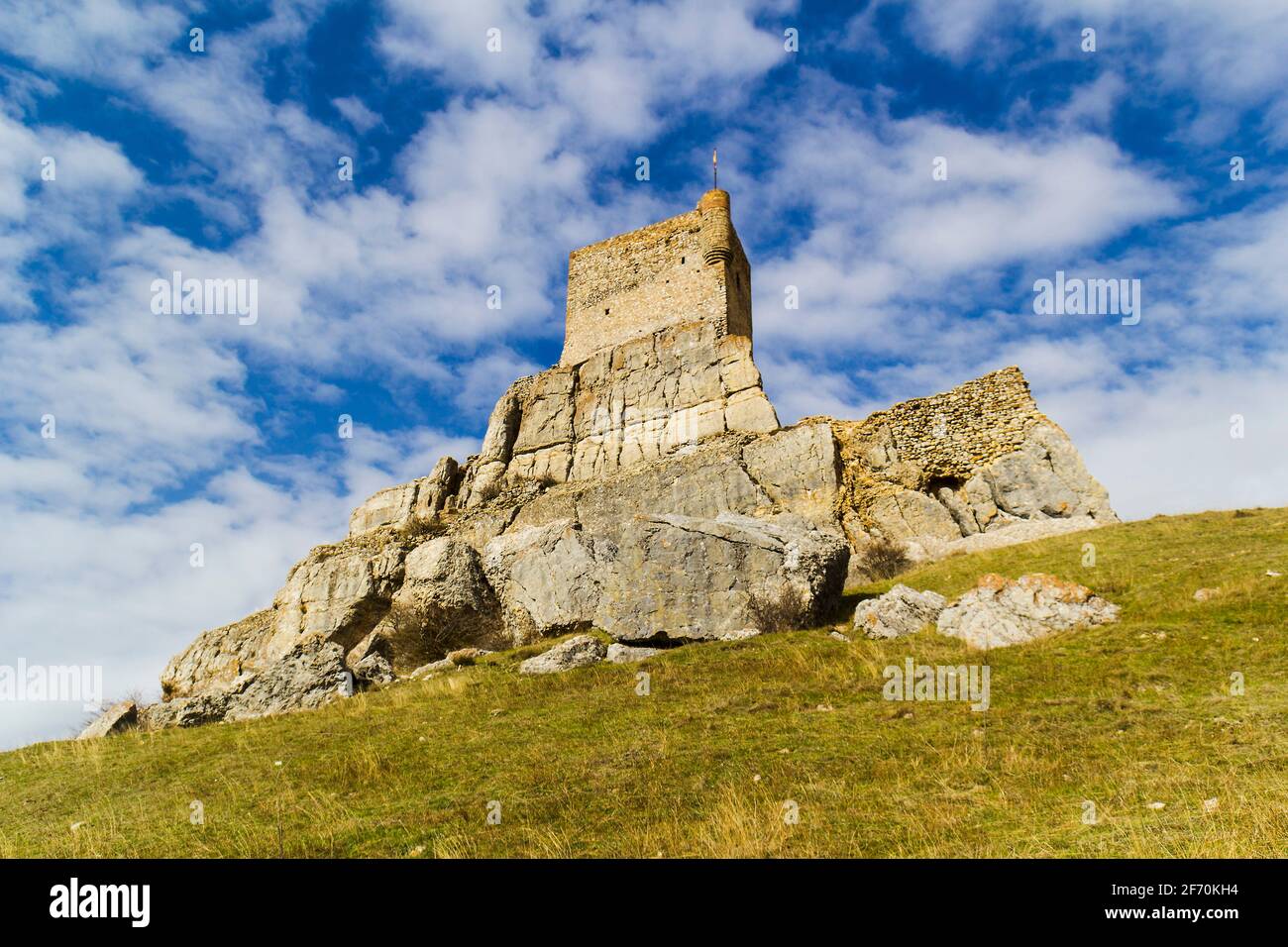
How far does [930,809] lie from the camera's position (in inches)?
285

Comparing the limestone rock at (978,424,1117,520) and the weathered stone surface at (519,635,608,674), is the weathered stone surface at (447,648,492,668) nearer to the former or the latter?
the weathered stone surface at (519,635,608,674)

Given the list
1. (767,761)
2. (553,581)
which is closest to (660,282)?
(553,581)

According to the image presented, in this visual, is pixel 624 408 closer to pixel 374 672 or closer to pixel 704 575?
pixel 704 575

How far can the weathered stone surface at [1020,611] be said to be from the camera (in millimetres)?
14359

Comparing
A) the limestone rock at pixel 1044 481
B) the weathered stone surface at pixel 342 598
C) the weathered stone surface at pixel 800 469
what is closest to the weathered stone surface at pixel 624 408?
the weathered stone surface at pixel 800 469

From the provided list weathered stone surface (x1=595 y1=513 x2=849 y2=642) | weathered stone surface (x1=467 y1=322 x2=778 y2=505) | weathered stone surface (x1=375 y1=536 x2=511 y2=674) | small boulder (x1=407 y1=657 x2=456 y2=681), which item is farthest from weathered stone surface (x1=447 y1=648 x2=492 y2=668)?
weathered stone surface (x1=467 y1=322 x2=778 y2=505)

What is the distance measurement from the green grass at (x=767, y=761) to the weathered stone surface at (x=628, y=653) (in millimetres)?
903

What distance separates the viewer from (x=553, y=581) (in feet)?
77.2

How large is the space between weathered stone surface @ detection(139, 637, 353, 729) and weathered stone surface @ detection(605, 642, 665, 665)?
6.32m

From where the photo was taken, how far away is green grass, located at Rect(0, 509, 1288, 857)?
693 centimetres

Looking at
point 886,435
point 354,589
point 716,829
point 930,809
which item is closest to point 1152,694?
point 930,809

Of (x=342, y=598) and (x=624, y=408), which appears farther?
(x=624, y=408)

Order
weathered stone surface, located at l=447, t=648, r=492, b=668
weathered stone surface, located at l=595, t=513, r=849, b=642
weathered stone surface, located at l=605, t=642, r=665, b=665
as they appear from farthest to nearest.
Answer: weathered stone surface, located at l=447, t=648, r=492, b=668 → weathered stone surface, located at l=595, t=513, r=849, b=642 → weathered stone surface, located at l=605, t=642, r=665, b=665

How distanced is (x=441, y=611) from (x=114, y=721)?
35.9ft
